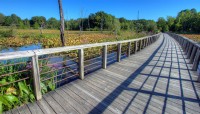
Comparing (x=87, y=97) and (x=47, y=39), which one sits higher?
(x=47, y=39)

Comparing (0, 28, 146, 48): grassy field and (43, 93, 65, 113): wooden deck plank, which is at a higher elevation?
(0, 28, 146, 48): grassy field

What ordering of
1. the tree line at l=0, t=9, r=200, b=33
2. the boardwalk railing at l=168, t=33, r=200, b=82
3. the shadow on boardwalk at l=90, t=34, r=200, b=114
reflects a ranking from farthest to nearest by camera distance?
the tree line at l=0, t=9, r=200, b=33 → the boardwalk railing at l=168, t=33, r=200, b=82 → the shadow on boardwalk at l=90, t=34, r=200, b=114

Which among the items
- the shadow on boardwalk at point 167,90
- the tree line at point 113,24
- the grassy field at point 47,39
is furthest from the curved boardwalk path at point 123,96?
the tree line at point 113,24

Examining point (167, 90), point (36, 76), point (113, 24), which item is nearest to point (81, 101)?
point (36, 76)

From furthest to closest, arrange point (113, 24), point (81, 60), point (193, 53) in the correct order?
point (113, 24)
point (193, 53)
point (81, 60)

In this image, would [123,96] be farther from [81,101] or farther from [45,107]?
[45,107]

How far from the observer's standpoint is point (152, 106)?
2.31 metres

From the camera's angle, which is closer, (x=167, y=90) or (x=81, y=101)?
(x=81, y=101)

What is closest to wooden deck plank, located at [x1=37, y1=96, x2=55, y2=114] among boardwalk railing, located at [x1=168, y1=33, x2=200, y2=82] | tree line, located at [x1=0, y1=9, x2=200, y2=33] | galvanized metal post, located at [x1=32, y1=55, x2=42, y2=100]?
galvanized metal post, located at [x1=32, y1=55, x2=42, y2=100]

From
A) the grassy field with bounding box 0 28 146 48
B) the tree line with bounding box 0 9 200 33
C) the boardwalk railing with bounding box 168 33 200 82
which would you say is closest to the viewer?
the boardwalk railing with bounding box 168 33 200 82

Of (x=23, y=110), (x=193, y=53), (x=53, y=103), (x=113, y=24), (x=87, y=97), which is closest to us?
(x=23, y=110)

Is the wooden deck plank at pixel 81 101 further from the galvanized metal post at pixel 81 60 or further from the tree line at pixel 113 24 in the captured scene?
the tree line at pixel 113 24

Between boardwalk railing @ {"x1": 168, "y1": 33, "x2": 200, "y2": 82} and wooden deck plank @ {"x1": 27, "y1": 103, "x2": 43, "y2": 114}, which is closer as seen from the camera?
wooden deck plank @ {"x1": 27, "y1": 103, "x2": 43, "y2": 114}

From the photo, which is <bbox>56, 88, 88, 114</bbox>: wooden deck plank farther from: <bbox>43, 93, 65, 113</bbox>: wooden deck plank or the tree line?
the tree line
